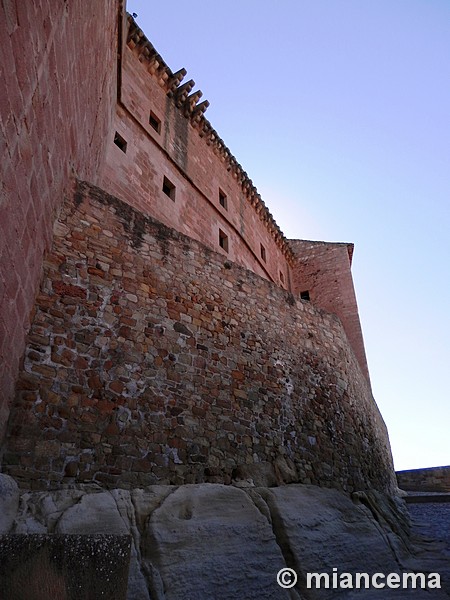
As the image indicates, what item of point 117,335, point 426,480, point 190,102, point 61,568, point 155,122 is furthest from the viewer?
point 426,480

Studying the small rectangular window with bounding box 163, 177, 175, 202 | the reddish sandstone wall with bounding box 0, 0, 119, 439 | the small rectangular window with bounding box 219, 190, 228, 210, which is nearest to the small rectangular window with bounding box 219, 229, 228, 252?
the small rectangular window with bounding box 219, 190, 228, 210

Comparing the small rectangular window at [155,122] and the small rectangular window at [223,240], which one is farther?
the small rectangular window at [223,240]

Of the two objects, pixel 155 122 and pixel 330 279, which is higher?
pixel 155 122

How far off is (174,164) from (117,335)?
8.54m

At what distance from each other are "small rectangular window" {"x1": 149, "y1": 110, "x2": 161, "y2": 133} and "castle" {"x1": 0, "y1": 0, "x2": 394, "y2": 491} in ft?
8.75

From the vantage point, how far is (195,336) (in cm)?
554

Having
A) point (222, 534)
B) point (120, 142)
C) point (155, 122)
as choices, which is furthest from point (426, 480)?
point (155, 122)

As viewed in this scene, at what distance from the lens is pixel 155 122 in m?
11.8

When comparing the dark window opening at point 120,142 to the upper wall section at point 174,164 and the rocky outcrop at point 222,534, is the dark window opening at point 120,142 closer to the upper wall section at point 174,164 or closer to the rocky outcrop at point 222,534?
the upper wall section at point 174,164

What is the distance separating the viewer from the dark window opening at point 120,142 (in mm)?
9859

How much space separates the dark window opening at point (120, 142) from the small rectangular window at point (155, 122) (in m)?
2.01

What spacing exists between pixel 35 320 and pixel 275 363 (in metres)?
3.85

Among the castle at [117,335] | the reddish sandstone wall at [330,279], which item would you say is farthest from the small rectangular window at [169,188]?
the reddish sandstone wall at [330,279]

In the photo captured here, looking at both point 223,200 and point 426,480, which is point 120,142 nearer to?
point 223,200
